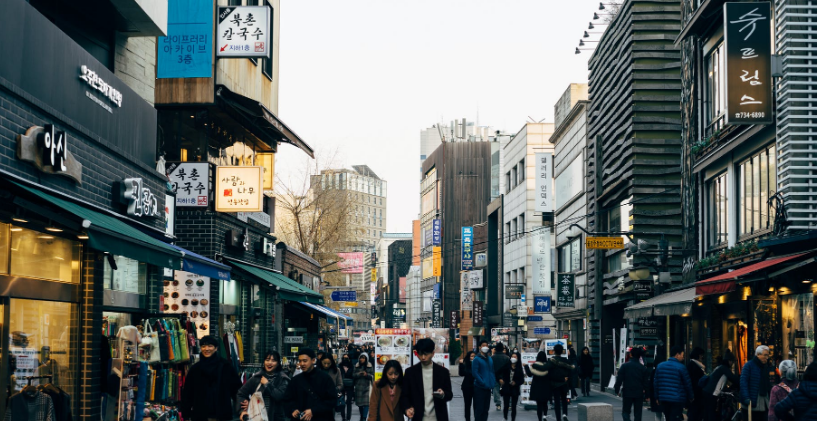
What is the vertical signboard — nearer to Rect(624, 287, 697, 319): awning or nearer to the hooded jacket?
Rect(624, 287, 697, 319): awning

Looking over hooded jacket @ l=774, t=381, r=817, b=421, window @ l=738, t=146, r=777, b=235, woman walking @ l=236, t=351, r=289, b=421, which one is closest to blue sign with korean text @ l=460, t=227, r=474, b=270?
window @ l=738, t=146, r=777, b=235

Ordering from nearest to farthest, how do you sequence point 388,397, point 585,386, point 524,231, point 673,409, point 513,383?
point 388,397, point 673,409, point 513,383, point 585,386, point 524,231

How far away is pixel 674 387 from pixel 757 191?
22.9ft

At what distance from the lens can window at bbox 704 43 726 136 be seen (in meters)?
24.0

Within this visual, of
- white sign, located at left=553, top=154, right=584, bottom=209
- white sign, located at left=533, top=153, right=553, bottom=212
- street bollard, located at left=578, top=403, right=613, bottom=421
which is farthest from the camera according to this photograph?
white sign, located at left=533, top=153, right=553, bottom=212

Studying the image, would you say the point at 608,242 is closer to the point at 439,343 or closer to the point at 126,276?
the point at 439,343

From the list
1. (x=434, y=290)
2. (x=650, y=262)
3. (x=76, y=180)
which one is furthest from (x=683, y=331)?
(x=434, y=290)

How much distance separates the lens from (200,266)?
15.0 metres

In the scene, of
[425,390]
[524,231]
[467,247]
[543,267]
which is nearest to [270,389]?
[425,390]

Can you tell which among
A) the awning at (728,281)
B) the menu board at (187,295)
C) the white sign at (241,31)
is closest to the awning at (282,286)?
the menu board at (187,295)

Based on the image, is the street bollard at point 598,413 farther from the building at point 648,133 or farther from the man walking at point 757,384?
the building at point 648,133

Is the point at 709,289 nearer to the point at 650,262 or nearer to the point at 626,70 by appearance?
the point at 650,262

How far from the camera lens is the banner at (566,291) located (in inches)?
1721

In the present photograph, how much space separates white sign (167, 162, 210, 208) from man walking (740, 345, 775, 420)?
13202 mm
